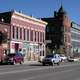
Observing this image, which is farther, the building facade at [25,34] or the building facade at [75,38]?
the building facade at [75,38]

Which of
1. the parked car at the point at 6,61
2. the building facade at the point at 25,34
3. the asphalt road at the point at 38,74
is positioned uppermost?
the building facade at the point at 25,34

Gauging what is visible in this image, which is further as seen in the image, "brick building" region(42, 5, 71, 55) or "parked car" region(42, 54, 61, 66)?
"brick building" region(42, 5, 71, 55)

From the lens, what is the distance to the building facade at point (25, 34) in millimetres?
65062

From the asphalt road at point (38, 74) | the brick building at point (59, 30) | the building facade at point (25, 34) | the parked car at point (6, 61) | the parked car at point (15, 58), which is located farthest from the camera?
the brick building at point (59, 30)

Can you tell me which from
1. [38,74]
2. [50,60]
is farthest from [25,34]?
[38,74]

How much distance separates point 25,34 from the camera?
71.4m

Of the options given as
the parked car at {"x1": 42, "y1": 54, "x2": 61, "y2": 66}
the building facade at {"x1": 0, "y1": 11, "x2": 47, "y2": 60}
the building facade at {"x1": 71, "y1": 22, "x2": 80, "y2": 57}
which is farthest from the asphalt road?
the building facade at {"x1": 71, "y1": 22, "x2": 80, "y2": 57}

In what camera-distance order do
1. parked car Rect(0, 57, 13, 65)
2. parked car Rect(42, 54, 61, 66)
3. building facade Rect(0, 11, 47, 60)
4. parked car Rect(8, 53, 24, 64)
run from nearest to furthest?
parked car Rect(42, 54, 61, 66), parked car Rect(0, 57, 13, 65), parked car Rect(8, 53, 24, 64), building facade Rect(0, 11, 47, 60)

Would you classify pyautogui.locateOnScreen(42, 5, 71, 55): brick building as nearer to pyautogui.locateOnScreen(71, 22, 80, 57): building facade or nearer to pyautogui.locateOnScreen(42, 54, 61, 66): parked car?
pyautogui.locateOnScreen(71, 22, 80, 57): building facade

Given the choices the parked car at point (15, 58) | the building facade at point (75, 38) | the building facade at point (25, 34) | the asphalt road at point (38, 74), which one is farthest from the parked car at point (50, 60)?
the building facade at point (75, 38)

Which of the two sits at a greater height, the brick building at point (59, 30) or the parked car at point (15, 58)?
the brick building at point (59, 30)

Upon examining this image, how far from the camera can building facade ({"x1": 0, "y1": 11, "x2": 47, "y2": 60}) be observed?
65062 mm

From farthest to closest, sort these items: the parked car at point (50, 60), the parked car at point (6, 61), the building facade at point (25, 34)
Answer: the building facade at point (25, 34), the parked car at point (6, 61), the parked car at point (50, 60)

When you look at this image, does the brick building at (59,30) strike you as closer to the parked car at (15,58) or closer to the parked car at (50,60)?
the parked car at (15,58)
